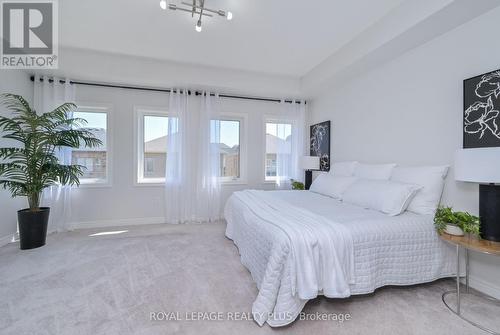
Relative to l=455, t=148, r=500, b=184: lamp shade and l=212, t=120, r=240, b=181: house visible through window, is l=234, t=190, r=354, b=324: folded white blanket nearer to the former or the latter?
l=455, t=148, r=500, b=184: lamp shade

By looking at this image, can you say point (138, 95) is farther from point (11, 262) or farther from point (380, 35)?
point (380, 35)

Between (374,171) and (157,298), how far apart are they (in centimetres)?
270

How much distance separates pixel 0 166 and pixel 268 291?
3.28 m

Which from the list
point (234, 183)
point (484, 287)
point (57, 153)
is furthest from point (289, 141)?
point (57, 153)

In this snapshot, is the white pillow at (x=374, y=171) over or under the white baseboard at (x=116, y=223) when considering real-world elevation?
over

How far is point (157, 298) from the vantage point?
6.01ft

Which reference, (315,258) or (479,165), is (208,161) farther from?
(479,165)

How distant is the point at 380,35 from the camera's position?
2.53m

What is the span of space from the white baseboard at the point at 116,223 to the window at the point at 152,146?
0.68 metres

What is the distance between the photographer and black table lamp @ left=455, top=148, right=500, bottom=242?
152 cm

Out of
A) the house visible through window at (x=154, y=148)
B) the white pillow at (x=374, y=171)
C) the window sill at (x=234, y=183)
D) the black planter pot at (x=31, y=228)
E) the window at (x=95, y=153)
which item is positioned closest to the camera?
the white pillow at (x=374, y=171)

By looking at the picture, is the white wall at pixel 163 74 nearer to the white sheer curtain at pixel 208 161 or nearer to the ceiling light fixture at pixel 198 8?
the white sheer curtain at pixel 208 161

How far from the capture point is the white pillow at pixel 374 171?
269 centimetres

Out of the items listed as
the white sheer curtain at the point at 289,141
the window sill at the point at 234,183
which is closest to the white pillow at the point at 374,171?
the white sheer curtain at the point at 289,141
